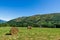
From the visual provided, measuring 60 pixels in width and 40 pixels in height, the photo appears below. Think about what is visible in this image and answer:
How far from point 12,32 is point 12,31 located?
0.30 metres

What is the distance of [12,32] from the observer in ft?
94.4

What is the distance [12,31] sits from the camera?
29.0 metres
